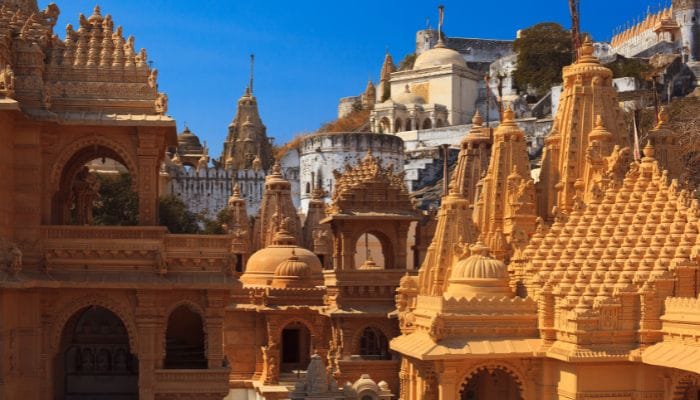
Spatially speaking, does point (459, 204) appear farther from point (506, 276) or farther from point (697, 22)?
point (697, 22)

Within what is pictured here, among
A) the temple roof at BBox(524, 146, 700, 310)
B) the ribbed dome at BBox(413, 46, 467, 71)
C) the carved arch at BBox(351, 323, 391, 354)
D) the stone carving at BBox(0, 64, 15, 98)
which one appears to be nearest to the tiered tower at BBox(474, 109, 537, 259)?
the temple roof at BBox(524, 146, 700, 310)

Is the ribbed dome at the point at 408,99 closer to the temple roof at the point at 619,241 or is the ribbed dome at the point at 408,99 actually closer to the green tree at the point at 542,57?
the green tree at the point at 542,57

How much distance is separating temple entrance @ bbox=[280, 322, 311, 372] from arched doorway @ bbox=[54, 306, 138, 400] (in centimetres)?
1022

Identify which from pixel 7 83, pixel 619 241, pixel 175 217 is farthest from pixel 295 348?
pixel 175 217

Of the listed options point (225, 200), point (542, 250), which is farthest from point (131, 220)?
point (542, 250)

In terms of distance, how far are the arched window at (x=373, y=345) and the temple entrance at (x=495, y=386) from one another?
8408 mm

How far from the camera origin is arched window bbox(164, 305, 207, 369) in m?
25.8

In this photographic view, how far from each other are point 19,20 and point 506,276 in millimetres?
11557

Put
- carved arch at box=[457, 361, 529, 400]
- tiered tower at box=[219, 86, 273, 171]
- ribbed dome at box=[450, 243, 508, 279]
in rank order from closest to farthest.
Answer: carved arch at box=[457, 361, 529, 400]
ribbed dome at box=[450, 243, 508, 279]
tiered tower at box=[219, 86, 273, 171]

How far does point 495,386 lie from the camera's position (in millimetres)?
23062

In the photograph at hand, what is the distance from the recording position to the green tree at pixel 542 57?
273ft

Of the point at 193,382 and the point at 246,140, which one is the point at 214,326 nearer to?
the point at 193,382

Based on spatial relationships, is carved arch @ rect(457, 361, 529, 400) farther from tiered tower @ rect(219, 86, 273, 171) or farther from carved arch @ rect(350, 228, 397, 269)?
tiered tower @ rect(219, 86, 273, 171)

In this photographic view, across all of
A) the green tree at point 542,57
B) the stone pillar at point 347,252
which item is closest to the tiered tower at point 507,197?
the stone pillar at point 347,252
